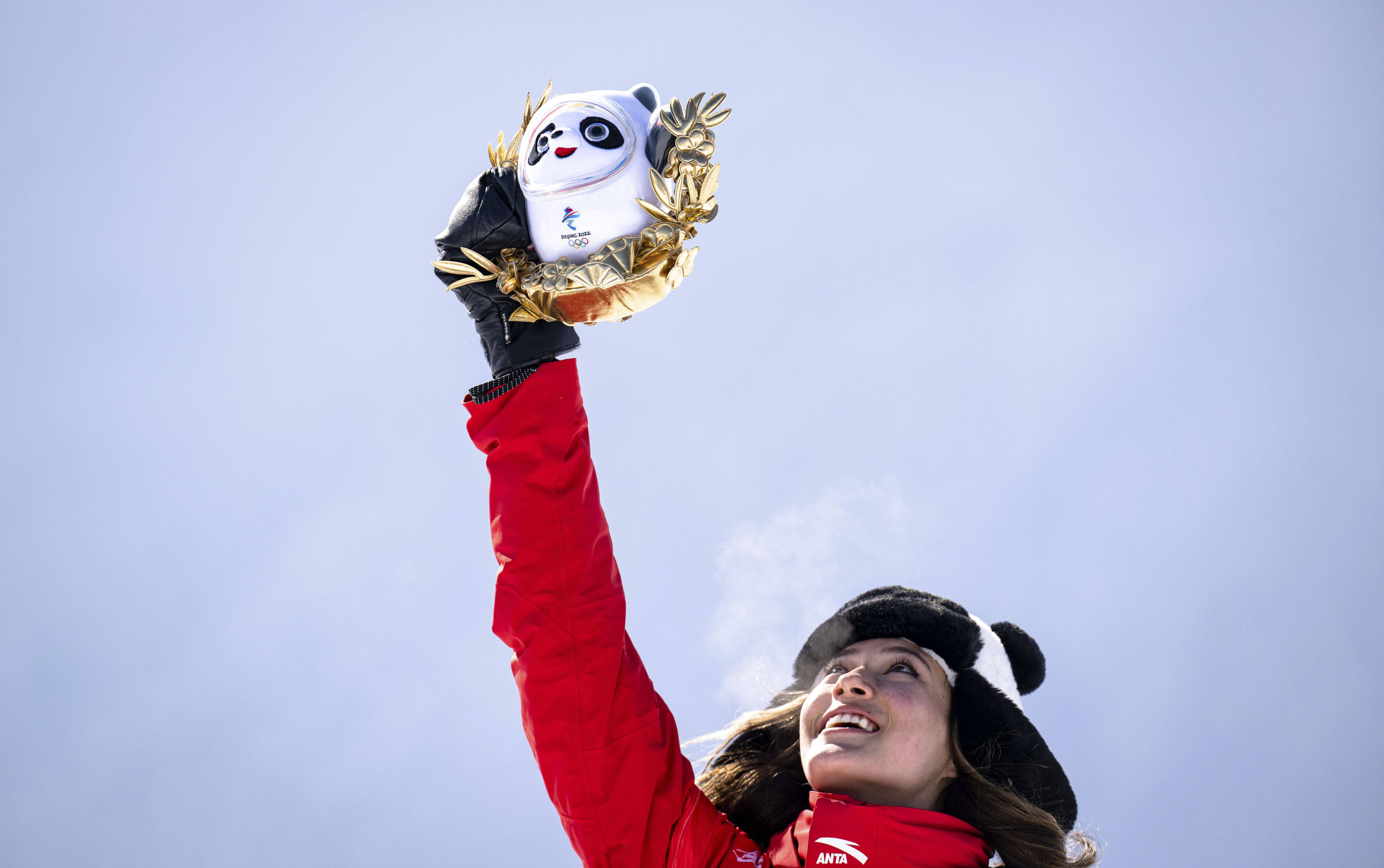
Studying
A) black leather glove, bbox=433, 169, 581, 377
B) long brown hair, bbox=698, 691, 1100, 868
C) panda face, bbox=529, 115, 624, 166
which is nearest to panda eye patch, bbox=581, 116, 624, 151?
panda face, bbox=529, 115, 624, 166

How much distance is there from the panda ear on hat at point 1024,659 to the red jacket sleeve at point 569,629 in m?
1.09

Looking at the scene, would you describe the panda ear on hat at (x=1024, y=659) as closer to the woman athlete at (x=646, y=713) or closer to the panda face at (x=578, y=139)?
the woman athlete at (x=646, y=713)

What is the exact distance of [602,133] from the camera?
265 cm

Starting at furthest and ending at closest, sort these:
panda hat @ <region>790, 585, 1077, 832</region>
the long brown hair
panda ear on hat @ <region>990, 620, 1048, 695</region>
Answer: panda ear on hat @ <region>990, 620, 1048, 695</region>
panda hat @ <region>790, 585, 1077, 832</region>
the long brown hair

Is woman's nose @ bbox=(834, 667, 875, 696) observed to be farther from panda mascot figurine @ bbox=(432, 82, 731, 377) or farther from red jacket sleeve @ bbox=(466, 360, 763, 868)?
panda mascot figurine @ bbox=(432, 82, 731, 377)

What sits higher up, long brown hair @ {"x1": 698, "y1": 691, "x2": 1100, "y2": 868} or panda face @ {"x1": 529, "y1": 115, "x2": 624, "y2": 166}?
panda face @ {"x1": 529, "y1": 115, "x2": 624, "y2": 166}

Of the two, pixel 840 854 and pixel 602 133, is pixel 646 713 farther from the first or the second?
pixel 602 133

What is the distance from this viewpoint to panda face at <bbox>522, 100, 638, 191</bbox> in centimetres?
262

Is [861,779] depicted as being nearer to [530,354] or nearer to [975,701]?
[975,701]

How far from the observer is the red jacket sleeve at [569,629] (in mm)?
2654

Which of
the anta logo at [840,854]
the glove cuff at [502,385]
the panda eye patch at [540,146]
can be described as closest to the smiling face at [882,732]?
the anta logo at [840,854]

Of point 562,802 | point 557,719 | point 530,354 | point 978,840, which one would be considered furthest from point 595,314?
point 978,840

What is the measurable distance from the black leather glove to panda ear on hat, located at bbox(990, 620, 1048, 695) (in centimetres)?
158

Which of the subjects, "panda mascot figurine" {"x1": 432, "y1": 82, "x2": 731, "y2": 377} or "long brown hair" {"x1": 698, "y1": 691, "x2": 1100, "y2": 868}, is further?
"long brown hair" {"x1": 698, "y1": 691, "x2": 1100, "y2": 868}
